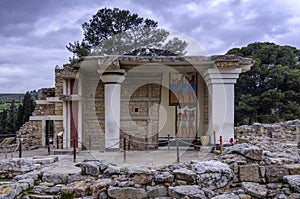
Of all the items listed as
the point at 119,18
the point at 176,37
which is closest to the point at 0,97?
the point at 119,18

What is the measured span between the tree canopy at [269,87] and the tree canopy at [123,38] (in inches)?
253

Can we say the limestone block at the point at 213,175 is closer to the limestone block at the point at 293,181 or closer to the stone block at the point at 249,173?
the stone block at the point at 249,173

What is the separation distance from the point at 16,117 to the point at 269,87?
18405mm

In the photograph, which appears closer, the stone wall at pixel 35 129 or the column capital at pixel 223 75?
the column capital at pixel 223 75

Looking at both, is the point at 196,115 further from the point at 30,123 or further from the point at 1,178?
the point at 1,178

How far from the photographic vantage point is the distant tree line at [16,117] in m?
18.7

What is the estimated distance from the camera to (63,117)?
11266 mm

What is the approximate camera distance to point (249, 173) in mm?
5332

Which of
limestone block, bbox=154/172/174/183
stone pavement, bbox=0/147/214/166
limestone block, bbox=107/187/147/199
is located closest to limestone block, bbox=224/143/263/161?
limestone block, bbox=154/172/174/183

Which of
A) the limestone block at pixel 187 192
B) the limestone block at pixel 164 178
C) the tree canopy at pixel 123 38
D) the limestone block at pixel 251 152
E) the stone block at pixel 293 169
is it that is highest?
the tree canopy at pixel 123 38

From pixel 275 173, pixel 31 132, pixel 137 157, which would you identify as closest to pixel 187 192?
pixel 275 173

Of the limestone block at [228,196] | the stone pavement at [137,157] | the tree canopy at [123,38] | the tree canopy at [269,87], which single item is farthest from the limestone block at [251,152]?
the tree canopy at [269,87]

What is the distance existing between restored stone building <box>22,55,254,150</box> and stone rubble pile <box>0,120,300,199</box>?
4.37 metres

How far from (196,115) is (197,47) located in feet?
9.77
